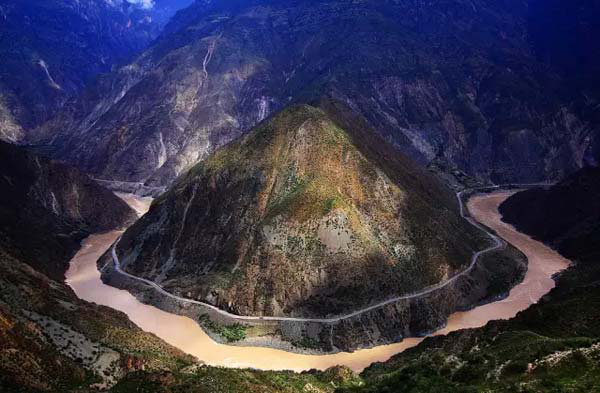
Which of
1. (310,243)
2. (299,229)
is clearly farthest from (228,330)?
(299,229)

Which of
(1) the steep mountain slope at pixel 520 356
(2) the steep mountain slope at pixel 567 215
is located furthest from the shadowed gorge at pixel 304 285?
(2) the steep mountain slope at pixel 567 215

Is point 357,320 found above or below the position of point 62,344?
below

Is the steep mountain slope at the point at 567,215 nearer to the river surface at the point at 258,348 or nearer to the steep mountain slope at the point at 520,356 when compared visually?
the river surface at the point at 258,348

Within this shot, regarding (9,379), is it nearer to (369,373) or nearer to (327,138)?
(369,373)

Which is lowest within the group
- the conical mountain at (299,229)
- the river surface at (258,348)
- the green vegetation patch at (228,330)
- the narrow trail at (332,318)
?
the river surface at (258,348)

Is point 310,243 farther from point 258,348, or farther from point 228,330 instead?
point 258,348
